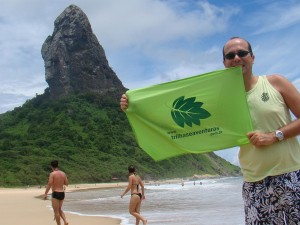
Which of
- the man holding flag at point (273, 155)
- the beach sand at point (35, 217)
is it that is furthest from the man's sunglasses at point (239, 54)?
the beach sand at point (35, 217)

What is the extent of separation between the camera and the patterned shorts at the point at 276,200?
2875mm

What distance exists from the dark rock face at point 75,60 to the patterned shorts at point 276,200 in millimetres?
106459

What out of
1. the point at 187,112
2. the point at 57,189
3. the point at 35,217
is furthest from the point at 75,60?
the point at 187,112

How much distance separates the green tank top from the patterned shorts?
0.05m

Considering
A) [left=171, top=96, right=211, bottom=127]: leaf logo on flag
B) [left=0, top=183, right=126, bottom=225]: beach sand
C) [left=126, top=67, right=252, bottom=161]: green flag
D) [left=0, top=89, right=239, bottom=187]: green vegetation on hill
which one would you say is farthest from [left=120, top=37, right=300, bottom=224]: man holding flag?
[left=0, top=89, right=239, bottom=187]: green vegetation on hill

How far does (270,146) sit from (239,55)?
26.1 inches

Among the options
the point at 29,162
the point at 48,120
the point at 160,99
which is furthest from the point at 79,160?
the point at 160,99

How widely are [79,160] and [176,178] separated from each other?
2929cm

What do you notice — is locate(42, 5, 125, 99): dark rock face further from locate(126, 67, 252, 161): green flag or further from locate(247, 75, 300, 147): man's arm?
locate(247, 75, 300, 147): man's arm

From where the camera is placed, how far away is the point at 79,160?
8050cm

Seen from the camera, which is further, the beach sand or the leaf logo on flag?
the beach sand

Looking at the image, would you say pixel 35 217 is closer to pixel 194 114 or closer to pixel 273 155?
pixel 194 114

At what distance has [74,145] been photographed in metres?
88.2

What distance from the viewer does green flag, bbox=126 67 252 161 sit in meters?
3.15
